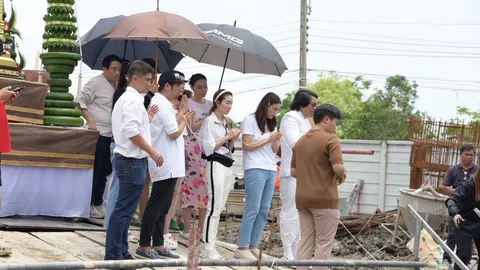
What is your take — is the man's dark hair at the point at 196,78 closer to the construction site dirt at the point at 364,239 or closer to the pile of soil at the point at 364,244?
the pile of soil at the point at 364,244

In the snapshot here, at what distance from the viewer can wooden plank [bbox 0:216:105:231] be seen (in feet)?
27.8

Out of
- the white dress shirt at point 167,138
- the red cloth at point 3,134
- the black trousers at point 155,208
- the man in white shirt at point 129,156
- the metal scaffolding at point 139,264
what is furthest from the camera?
the white dress shirt at point 167,138

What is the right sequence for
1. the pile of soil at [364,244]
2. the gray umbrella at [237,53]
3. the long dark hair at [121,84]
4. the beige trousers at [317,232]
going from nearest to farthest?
the beige trousers at [317,232] < the long dark hair at [121,84] < the gray umbrella at [237,53] < the pile of soil at [364,244]

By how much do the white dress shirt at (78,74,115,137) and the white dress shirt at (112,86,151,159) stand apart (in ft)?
5.55

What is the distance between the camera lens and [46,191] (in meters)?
8.94

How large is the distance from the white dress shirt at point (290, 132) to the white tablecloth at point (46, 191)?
193cm

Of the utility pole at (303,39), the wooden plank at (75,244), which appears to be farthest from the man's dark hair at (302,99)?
the utility pole at (303,39)

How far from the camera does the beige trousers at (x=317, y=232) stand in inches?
315

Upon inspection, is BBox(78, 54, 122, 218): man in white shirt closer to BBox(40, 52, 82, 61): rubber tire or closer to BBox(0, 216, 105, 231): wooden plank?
BBox(40, 52, 82, 61): rubber tire

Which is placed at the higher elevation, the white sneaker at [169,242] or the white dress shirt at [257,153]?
the white dress shirt at [257,153]

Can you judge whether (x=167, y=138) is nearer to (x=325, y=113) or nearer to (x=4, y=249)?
(x=325, y=113)

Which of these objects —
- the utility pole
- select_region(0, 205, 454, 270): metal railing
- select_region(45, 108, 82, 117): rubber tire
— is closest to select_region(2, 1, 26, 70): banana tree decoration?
select_region(45, 108, 82, 117): rubber tire

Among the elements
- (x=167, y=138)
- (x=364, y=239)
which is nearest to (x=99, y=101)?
(x=167, y=138)

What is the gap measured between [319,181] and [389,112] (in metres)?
46.9
